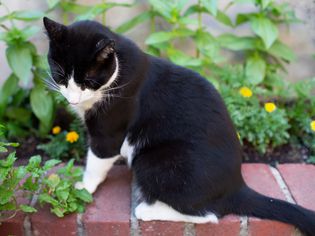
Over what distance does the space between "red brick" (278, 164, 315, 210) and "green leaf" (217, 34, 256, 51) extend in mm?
665

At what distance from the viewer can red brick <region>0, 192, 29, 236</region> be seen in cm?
152

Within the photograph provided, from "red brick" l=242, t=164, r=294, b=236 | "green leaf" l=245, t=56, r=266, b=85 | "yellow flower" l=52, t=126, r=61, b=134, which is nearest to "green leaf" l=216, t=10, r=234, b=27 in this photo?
"green leaf" l=245, t=56, r=266, b=85

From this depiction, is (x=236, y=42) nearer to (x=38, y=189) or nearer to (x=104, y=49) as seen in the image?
(x=104, y=49)

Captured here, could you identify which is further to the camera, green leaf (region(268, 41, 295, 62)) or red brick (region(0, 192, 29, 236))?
green leaf (region(268, 41, 295, 62))

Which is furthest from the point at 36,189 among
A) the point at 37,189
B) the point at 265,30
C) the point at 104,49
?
the point at 265,30

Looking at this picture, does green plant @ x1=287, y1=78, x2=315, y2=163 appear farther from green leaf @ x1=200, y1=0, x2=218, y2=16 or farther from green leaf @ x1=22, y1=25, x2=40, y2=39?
green leaf @ x1=22, y1=25, x2=40, y2=39

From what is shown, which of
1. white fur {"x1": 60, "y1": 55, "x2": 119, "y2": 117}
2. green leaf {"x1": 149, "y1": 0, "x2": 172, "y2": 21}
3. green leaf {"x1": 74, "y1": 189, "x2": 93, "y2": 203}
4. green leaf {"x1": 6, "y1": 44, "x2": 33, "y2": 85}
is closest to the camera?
white fur {"x1": 60, "y1": 55, "x2": 119, "y2": 117}

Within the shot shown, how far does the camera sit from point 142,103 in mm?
1504

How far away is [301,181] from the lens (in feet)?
5.65

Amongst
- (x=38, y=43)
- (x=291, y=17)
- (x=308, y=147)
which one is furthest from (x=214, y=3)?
(x=38, y=43)

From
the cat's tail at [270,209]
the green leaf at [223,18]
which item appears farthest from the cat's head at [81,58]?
the green leaf at [223,18]

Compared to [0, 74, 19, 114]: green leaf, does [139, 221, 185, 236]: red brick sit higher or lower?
higher

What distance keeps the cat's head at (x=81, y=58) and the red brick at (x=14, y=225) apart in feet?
1.70

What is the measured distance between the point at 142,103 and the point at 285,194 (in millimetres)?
680
